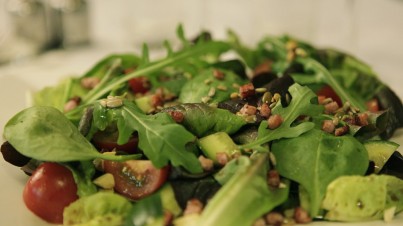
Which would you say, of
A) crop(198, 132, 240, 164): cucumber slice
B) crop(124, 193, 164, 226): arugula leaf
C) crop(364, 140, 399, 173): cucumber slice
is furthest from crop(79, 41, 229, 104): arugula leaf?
crop(364, 140, 399, 173): cucumber slice

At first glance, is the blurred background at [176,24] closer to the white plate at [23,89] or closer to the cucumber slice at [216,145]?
the white plate at [23,89]

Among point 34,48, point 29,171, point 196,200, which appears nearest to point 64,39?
point 34,48

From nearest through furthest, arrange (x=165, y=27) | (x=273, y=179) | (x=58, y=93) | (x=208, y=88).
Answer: (x=273, y=179)
(x=208, y=88)
(x=58, y=93)
(x=165, y=27)

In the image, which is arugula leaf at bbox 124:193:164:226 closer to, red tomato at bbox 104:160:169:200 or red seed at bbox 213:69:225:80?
red tomato at bbox 104:160:169:200

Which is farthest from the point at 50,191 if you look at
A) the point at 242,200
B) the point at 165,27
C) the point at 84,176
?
the point at 165,27

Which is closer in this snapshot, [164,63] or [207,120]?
[207,120]

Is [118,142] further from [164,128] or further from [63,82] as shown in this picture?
[63,82]

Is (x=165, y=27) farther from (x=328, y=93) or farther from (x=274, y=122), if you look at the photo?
(x=274, y=122)
